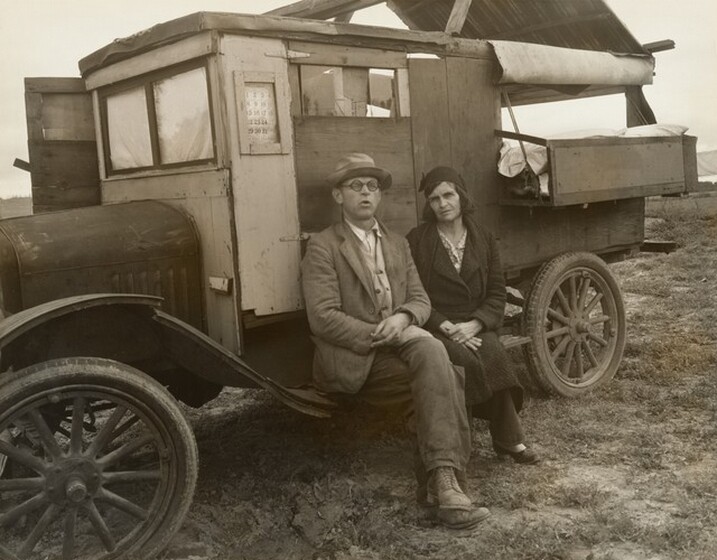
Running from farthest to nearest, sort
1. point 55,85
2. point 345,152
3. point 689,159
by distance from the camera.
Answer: point 689,159
point 55,85
point 345,152

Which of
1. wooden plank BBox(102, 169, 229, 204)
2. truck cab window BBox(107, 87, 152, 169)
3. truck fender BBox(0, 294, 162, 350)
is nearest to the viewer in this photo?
truck fender BBox(0, 294, 162, 350)

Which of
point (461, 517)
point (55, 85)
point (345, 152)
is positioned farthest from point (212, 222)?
point (461, 517)

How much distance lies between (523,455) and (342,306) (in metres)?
1.28

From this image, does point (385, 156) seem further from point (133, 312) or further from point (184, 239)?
point (133, 312)

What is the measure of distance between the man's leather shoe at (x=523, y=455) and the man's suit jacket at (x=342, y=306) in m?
0.87

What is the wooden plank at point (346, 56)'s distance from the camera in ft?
13.3

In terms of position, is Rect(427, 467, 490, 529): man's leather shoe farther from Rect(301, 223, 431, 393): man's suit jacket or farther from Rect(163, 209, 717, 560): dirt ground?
Rect(301, 223, 431, 393): man's suit jacket

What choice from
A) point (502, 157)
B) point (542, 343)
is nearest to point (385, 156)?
point (502, 157)

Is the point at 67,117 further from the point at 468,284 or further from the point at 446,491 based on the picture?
the point at 446,491

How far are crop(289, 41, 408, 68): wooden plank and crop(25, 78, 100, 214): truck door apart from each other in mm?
1569

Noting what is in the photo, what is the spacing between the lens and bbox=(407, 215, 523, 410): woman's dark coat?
4312mm

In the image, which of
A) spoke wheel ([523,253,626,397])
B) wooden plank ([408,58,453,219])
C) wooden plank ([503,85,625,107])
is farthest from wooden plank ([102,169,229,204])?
wooden plank ([503,85,625,107])

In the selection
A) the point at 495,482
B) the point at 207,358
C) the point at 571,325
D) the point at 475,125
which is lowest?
the point at 495,482

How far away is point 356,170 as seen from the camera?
3.97 metres
